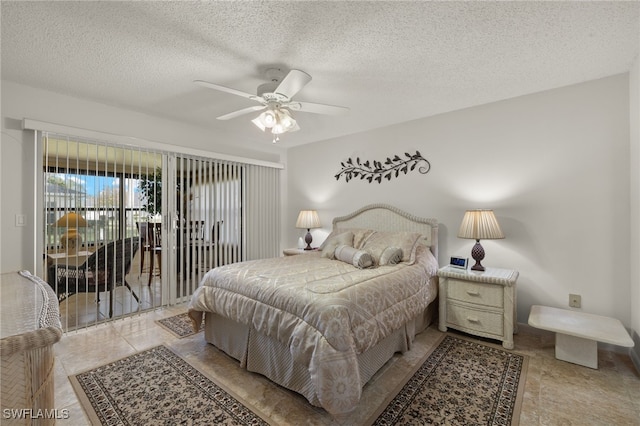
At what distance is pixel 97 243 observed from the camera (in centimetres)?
310

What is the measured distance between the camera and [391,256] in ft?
9.68

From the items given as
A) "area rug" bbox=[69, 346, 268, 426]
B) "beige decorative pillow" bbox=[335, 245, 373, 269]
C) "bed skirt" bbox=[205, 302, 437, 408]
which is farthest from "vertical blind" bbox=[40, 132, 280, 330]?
"beige decorative pillow" bbox=[335, 245, 373, 269]

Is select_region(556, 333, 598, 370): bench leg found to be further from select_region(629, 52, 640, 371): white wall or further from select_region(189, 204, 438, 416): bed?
select_region(189, 204, 438, 416): bed

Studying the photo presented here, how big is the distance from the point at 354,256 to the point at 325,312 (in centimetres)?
132

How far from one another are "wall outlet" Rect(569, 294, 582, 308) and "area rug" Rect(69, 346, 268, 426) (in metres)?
2.95

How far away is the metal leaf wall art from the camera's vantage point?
12.1 feet

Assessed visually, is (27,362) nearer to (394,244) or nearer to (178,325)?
(178,325)

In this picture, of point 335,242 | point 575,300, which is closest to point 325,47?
point 335,242

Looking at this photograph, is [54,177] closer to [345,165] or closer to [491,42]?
[345,165]

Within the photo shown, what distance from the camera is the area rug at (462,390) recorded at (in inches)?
67.7

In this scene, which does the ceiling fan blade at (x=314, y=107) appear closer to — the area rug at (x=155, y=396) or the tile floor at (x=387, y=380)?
the tile floor at (x=387, y=380)

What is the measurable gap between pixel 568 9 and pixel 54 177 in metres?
4.39

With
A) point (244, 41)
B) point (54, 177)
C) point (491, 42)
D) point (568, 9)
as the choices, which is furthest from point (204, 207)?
point (568, 9)

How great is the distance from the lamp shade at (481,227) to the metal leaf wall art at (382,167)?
3.26ft
